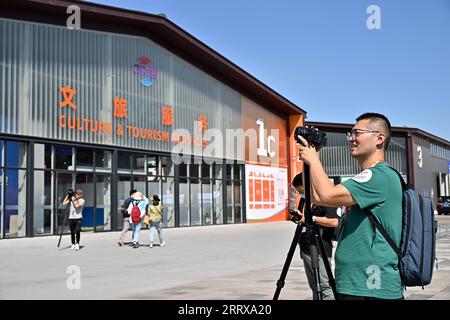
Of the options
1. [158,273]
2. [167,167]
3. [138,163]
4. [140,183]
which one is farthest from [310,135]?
[167,167]

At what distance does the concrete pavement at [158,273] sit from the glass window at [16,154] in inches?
174

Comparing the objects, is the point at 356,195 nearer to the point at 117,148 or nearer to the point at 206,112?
the point at 117,148

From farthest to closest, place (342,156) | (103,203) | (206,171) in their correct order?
(342,156)
(206,171)
(103,203)

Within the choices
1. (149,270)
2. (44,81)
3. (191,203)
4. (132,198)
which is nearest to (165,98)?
(191,203)

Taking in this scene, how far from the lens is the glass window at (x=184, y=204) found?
3032cm

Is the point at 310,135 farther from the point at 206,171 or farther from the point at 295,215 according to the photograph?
the point at 206,171

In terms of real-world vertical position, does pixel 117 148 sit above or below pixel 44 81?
below

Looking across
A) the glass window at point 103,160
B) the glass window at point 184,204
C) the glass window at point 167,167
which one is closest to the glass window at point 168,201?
the glass window at point 167,167

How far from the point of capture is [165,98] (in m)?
29.3

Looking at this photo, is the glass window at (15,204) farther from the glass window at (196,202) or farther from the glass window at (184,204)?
the glass window at (196,202)

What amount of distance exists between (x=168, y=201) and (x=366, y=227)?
26.7 metres

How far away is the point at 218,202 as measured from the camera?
33531 mm
